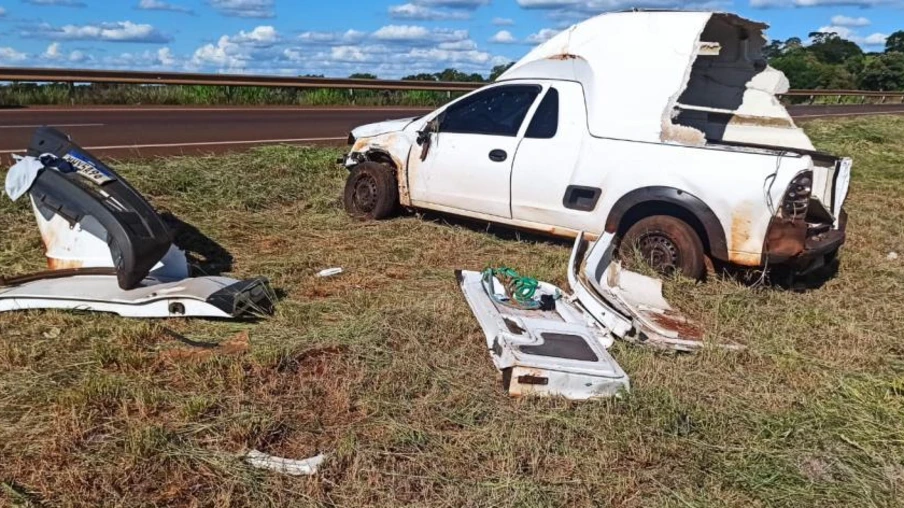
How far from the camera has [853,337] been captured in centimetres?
513

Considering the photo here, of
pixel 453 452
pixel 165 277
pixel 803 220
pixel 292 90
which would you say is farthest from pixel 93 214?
pixel 292 90

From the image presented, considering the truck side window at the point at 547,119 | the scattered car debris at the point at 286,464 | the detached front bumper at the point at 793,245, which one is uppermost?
the truck side window at the point at 547,119

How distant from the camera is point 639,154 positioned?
20.0 ft

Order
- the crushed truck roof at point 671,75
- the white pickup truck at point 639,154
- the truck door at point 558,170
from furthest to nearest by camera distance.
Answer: the truck door at point 558,170 → the crushed truck roof at point 671,75 → the white pickup truck at point 639,154

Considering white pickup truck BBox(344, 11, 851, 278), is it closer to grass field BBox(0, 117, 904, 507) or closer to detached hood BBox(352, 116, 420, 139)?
detached hood BBox(352, 116, 420, 139)

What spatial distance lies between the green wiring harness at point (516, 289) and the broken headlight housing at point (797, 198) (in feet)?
6.07

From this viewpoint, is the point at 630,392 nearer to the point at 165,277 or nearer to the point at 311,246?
A: the point at 165,277

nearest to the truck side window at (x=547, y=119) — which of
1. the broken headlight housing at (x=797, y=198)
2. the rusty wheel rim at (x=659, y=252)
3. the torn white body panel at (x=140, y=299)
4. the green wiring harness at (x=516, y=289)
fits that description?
the rusty wheel rim at (x=659, y=252)

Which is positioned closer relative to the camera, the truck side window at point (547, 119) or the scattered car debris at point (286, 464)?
the scattered car debris at point (286, 464)

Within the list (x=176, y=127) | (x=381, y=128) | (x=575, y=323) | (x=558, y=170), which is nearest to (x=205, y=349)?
(x=575, y=323)

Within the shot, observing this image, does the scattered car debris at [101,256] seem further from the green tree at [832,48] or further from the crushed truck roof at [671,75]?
the green tree at [832,48]

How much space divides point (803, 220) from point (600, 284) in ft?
5.10

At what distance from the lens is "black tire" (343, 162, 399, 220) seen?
773cm

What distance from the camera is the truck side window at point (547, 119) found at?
6.59 m
